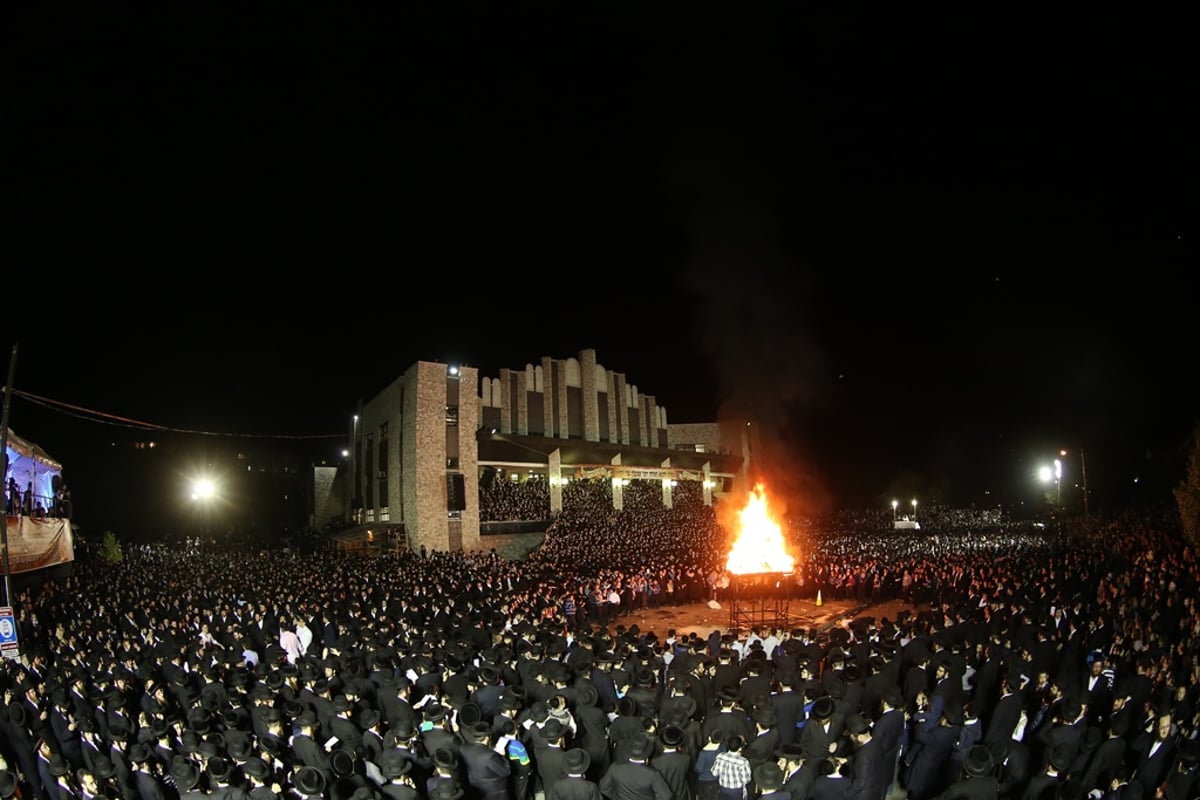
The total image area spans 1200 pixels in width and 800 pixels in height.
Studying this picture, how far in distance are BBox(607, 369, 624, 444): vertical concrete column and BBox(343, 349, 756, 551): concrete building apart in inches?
3.0

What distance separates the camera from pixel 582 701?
27.0 ft

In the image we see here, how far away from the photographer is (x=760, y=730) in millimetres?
7785

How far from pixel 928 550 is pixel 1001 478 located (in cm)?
5729

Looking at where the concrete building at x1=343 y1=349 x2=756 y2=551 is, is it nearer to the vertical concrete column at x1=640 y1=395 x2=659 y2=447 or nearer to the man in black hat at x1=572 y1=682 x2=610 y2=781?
the vertical concrete column at x1=640 y1=395 x2=659 y2=447

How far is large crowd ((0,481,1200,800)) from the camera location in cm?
666

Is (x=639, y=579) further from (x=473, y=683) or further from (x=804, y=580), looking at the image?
(x=473, y=683)

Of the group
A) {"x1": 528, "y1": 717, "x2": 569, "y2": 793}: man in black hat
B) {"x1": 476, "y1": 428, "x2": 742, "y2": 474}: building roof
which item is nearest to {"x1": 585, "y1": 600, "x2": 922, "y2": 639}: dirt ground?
{"x1": 528, "y1": 717, "x2": 569, "y2": 793}: man in black hat

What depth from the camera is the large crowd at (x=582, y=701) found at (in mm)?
6660

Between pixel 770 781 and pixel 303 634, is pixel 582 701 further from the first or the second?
pixel 303 634

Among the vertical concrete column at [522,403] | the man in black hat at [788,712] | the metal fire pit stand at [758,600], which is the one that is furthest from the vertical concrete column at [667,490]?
the man in black hat at [788,712]

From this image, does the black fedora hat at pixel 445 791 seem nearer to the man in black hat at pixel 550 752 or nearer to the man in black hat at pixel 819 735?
the man in black hat at pixel 550 752

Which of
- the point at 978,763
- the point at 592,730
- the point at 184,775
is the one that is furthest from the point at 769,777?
the point at 184,775

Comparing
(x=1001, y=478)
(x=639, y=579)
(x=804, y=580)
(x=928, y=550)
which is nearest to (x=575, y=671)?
(x=639, y=579)

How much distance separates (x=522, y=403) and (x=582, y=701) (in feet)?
112
